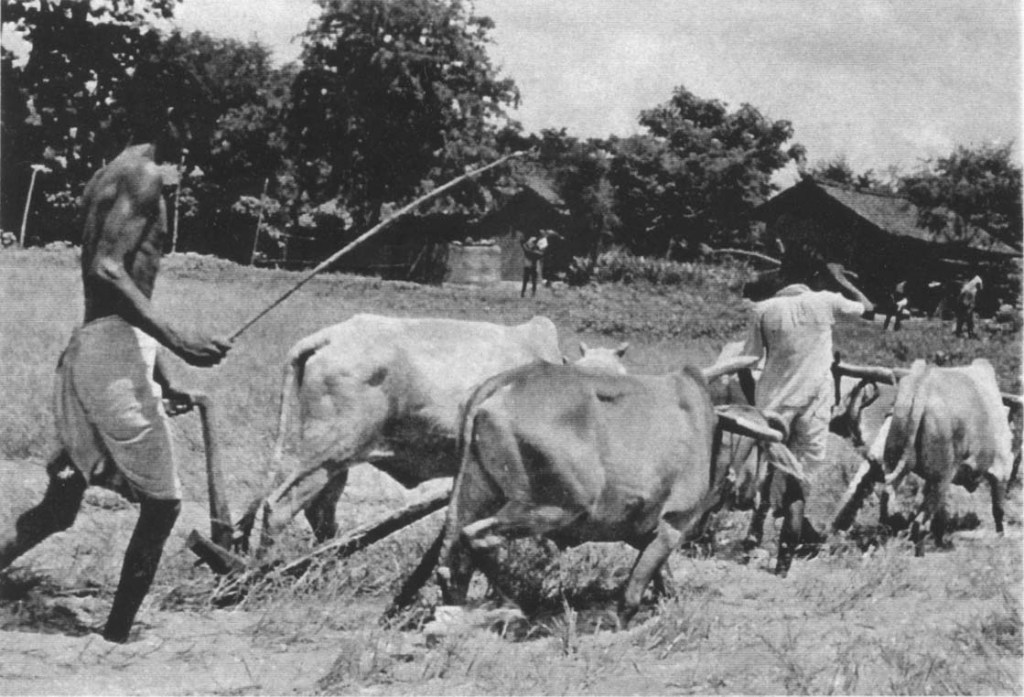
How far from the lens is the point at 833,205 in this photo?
1221 inches

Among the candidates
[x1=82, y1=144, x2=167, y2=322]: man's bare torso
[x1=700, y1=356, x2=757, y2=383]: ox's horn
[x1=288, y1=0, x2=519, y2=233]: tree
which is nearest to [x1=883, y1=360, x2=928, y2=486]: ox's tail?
[x1=700, y1=356, x2=757, y2=383]: ox's horn

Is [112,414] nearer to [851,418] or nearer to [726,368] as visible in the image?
[726,368]

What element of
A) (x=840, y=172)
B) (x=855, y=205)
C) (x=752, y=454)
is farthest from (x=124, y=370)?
(x=840, y=172)

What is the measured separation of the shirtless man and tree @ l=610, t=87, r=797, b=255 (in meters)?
→ 25.9

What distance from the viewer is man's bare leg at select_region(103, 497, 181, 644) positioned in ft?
14.6

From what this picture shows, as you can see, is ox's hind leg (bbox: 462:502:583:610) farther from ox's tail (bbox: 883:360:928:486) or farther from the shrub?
the shrub

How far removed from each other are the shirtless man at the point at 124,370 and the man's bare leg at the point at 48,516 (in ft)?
0.64

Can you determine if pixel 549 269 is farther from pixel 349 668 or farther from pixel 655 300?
pixel 349 668

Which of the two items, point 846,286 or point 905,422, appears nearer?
point 846,286

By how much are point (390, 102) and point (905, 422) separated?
41.5 ft

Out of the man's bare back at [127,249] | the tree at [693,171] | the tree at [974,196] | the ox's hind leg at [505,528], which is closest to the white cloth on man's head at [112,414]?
the man's bare back at [127,249]

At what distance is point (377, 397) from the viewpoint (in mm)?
6555

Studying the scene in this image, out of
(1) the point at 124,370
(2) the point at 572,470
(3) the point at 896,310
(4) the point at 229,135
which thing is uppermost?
(4) the point at 229,135

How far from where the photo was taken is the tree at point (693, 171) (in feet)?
103
